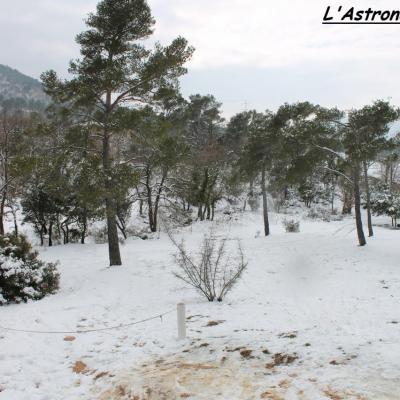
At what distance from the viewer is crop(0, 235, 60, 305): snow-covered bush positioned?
421 inches

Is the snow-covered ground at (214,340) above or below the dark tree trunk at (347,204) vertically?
below

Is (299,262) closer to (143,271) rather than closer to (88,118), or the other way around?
(143,271)

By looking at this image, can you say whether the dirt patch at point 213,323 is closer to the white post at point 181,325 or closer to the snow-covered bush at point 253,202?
the white post at point 181,325

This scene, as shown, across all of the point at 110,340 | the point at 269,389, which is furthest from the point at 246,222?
the point at 269,389

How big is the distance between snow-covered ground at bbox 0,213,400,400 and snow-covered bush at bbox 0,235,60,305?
1.58 feet

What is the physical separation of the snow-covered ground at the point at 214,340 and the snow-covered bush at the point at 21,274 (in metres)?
0.48

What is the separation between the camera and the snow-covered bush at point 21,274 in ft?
35.1

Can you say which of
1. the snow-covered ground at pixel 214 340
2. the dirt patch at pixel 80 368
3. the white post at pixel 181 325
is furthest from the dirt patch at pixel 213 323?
the dirt patch at pixel 80 368

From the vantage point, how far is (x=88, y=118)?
14242 mm

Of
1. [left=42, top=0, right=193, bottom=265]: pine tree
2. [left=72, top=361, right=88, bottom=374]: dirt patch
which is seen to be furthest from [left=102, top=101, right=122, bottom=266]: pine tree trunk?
[left=72, top=361, right=88, bottom=374]: dirt patch

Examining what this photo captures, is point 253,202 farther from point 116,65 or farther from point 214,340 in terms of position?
point 214,340

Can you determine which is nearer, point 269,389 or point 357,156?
point 269,389

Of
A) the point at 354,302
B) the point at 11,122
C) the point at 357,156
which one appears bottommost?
the point at 354,302

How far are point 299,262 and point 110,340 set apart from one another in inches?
428
